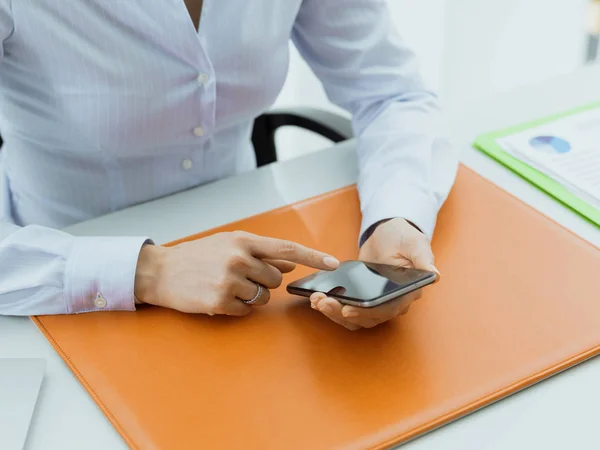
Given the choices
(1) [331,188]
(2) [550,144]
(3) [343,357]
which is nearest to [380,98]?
(1) [331,188]

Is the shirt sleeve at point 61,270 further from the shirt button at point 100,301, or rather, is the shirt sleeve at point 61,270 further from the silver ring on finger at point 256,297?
the silver ring on finger at point 256,297

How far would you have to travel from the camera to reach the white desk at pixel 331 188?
0.74 m

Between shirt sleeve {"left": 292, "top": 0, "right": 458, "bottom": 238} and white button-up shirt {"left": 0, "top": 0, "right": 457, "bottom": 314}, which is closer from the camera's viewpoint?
white button-up shirt {"left": 0, "top": 0, "right": 457, "bottom": 314}

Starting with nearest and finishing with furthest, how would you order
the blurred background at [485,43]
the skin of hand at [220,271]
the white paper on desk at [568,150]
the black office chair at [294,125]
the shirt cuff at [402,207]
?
the skin of hand at [220,271] → the shirt cuff at [402,207] → the white paper on desk at [568,150] → the black office chair at [294,125] → the blurred background at [485,43]

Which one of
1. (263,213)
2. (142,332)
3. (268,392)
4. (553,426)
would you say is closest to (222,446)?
(268,392)

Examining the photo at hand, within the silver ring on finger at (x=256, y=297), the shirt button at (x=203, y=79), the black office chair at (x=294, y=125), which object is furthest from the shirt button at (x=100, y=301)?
the black office chair at (x=294, y=125)

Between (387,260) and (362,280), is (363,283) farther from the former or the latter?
(387,260)

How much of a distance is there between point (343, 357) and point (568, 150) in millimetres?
587

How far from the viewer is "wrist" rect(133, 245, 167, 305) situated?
891 mm

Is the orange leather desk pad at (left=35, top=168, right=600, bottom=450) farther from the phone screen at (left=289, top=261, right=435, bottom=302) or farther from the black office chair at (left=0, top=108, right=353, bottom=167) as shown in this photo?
the black office chair at (left=0, top=108, right=353, bottom=167)

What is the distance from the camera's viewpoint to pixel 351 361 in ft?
2.65

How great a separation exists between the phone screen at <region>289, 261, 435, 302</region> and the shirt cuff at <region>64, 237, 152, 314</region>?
192 millimetres

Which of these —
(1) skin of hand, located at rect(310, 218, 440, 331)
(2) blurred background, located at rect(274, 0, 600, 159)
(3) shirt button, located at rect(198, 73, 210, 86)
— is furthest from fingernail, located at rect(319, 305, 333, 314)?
(2) blurred background, located at rect(274, 0, 600, 159)

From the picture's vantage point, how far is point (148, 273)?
91 cm
